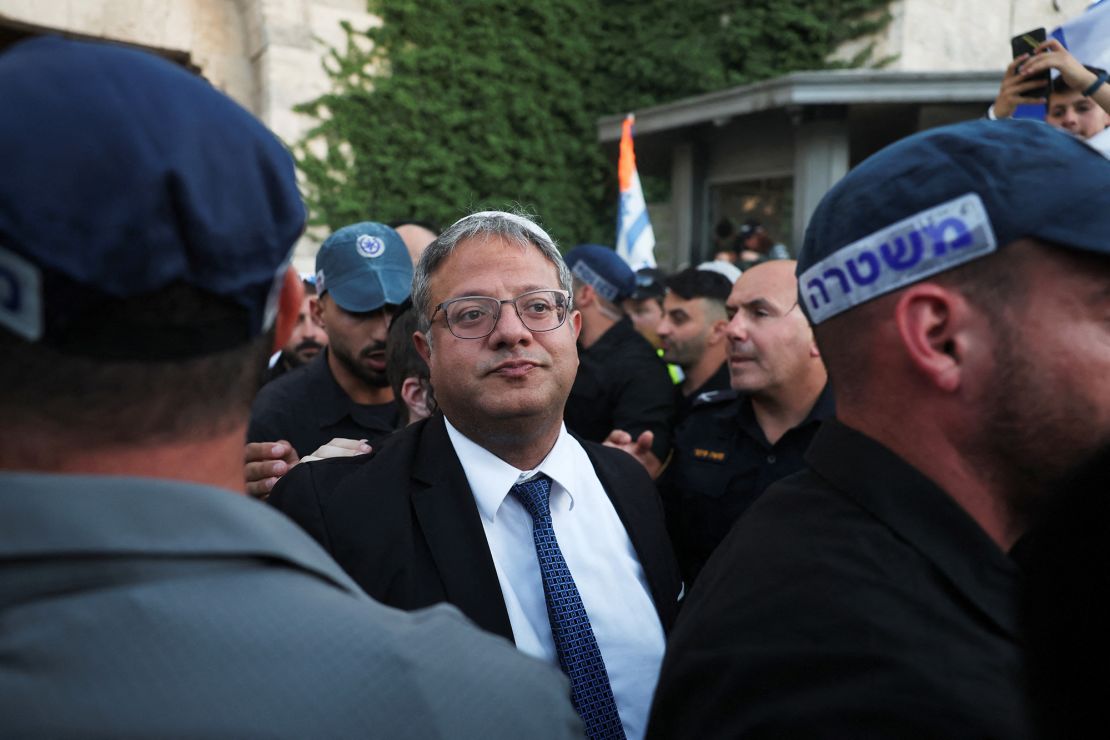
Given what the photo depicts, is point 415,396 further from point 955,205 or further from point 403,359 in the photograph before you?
point 955,205

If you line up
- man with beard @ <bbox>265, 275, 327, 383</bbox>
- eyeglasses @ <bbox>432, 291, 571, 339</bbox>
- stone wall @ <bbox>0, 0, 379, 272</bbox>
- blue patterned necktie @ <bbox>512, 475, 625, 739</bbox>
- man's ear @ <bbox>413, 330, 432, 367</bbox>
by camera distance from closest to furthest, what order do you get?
blue patterned necktie @ <bbox>512, 475, 625, 739</bbox>, eyeglasses @ <bbox>432, 291, 571, 339</bbox>, man's ear @ <bbox>413, 330, 432, 367</bbox>, man with beard @ <bbox>265, 275, 327, 383</bbox>, stone wall @ <bbox>0, 0, 379, 272</bbox>

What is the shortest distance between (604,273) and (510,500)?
3.12m

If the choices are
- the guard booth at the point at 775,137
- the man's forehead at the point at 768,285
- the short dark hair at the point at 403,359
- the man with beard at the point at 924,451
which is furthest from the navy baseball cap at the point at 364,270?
the guard booth at the point at 775,137

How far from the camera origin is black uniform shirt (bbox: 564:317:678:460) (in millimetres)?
3973

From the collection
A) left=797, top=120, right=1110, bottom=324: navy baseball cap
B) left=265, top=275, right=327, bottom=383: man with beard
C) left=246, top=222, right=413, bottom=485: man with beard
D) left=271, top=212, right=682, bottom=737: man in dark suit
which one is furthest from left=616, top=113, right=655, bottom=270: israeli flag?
left=797, top=120, right=1110, bottom=324: navy baseball cap

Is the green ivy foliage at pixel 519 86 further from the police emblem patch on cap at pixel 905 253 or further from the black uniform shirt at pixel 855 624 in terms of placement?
the black uniform shirt at pixel 855 624

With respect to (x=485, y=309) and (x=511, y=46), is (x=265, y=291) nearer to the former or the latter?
(x=485, y=309)

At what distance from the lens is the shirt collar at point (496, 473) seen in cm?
199

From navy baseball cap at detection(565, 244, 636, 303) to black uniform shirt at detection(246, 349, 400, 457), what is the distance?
207 centimetres

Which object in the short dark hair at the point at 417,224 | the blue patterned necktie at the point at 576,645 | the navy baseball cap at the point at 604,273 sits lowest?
the blue patterned necktie at the point at 576,645

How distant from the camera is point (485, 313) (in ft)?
7.07

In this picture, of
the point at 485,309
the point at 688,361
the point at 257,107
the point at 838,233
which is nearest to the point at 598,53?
the point at 257,107

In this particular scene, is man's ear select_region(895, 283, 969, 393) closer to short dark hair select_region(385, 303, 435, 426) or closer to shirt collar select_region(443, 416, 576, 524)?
shirt collar select_region(443, 416, 576, 524)

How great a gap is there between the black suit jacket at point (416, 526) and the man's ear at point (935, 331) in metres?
1.08
